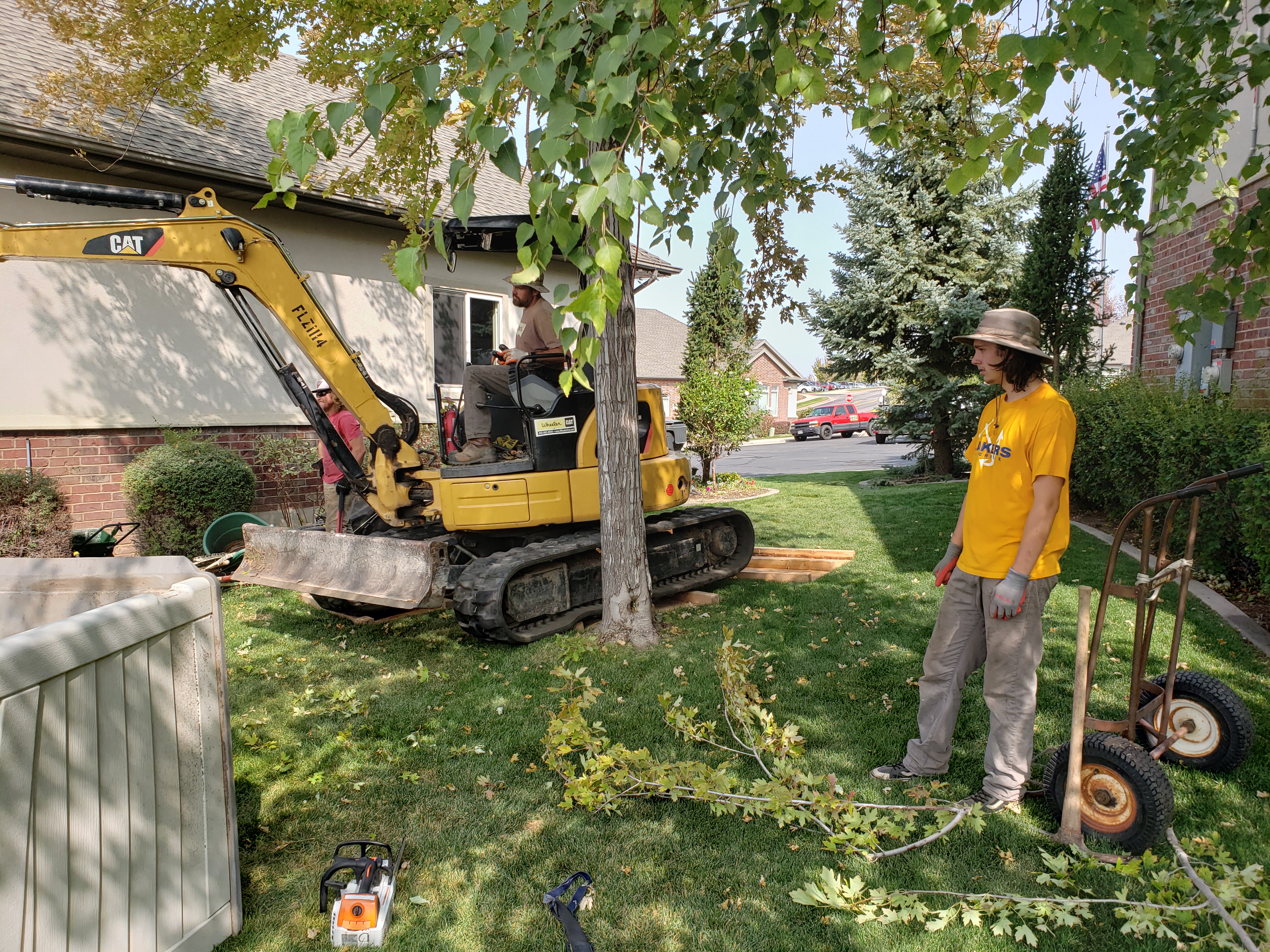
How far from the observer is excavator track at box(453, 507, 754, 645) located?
18.2 ft

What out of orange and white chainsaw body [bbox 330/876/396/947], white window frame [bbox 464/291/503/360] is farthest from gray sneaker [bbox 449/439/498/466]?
white window frame [bbox 464/291/503/360]

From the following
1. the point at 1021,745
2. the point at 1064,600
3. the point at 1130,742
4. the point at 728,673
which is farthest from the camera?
the point at 1064,600

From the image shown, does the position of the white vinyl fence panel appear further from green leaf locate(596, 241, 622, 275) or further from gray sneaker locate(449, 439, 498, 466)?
gray sneaker locate(449, 439, 498, 466)

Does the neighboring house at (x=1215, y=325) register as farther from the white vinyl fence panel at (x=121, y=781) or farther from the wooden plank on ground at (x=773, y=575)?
the white vinyl fence panel at (x=121, y=781)

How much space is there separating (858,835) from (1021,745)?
2.65 feet

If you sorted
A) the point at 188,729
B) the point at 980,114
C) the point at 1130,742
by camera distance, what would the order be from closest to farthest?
the point at 188,729 < the point at 1130,742 < the point at 980,114

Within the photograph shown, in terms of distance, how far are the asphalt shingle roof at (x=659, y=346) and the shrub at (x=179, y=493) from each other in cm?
3417

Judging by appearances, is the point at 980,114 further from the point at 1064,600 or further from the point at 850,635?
the point at 850,635

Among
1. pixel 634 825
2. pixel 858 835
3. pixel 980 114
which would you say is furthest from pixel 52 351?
pixel 980 114

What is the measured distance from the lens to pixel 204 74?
7.79 meters

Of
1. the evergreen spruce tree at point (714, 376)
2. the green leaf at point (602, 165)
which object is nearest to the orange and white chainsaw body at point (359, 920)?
the green leaf at point (602, 165)

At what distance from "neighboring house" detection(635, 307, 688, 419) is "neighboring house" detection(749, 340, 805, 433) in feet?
19.5

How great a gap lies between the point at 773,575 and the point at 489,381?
10.8 feet

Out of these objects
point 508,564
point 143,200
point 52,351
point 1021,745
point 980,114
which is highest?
point 980,114
